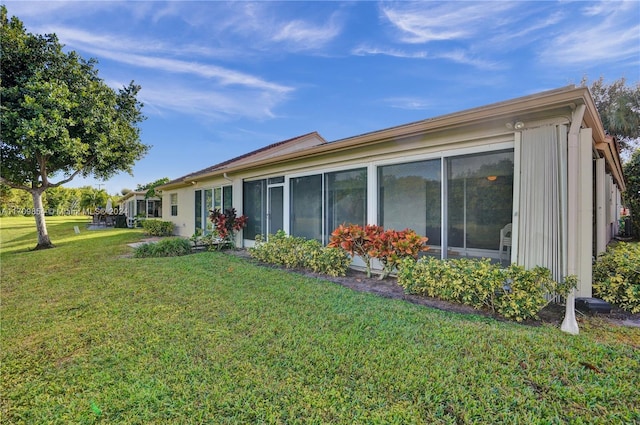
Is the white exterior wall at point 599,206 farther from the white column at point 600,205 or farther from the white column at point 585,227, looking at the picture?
the white column at point 585,227

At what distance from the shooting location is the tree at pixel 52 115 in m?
9.02

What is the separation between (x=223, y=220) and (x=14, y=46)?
28.1 feet

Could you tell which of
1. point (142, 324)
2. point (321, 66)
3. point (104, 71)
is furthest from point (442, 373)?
point (104, 71)

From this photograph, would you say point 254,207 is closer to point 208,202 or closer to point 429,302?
point 208,202

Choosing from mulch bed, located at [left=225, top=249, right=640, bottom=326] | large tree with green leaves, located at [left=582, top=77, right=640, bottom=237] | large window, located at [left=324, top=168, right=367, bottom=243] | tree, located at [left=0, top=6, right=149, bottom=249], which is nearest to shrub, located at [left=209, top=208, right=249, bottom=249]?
large window, located at [left=324, top=168, right=367, bottom=243]

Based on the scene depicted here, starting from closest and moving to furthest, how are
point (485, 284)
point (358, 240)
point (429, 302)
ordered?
point (485, 284) < point (429, 302) < point (358, 240)

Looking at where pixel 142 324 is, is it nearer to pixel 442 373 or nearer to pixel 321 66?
pixel 442 373

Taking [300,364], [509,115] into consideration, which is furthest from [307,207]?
[300,364]

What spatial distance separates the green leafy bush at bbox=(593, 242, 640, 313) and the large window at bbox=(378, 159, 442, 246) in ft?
7.89

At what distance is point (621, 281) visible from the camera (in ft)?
13.9

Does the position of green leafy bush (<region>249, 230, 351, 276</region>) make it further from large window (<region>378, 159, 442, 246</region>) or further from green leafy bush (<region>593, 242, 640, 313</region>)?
green leafy bush (<region>593, 242, 640, 313</region>)

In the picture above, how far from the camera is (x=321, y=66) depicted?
1179cm

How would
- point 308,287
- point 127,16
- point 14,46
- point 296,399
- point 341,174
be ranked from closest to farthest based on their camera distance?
1. point 296,399
2. point 308,287
3. point 341,174
4. point 127,16
5. point 14,46

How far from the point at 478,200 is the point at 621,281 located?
2.16 metres
